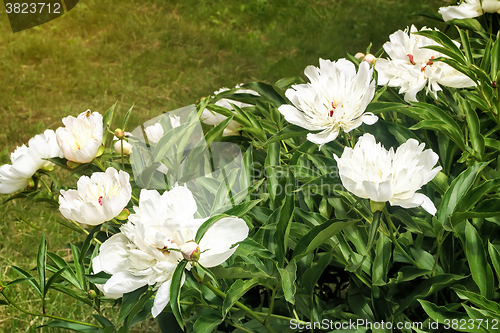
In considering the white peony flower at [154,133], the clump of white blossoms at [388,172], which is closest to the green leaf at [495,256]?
the clump of white blossoms at [388,172]

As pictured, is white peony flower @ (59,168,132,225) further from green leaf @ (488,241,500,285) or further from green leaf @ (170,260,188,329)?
green leaf @ (488,241,500,285)

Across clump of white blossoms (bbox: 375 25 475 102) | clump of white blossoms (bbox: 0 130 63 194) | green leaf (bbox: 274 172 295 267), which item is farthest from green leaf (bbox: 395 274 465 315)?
clump of white blossoms (bbox: 0 130 63 194)

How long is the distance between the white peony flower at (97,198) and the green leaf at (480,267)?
0.52 m

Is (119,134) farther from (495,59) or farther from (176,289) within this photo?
(495,59)

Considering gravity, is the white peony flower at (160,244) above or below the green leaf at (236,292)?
above

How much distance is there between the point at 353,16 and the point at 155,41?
1492 mm

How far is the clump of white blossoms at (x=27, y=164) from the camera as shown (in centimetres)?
82

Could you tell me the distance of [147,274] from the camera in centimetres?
58

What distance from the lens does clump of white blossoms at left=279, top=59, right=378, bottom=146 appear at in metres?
0.69

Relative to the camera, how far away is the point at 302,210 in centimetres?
78

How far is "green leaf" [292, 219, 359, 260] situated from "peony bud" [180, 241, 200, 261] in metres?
0.17

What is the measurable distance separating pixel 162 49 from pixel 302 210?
281 centimetres

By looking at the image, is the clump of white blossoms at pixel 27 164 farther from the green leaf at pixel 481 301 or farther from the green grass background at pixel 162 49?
the green grass background at pixel 162 49

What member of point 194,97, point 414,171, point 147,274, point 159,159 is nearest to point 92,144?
point 159,159
